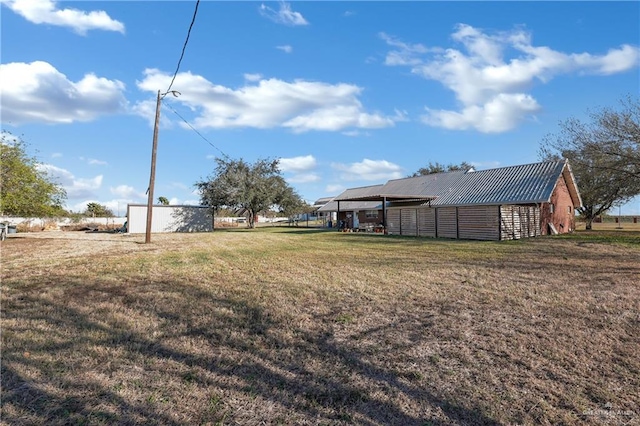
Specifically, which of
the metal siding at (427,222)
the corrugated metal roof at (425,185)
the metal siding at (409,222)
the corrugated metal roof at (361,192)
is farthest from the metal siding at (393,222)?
the corrugated metal roof at (361,192)

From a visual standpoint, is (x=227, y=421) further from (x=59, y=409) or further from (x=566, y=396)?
(x=566, y=396)

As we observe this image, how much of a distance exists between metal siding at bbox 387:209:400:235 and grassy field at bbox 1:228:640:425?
16329 mm

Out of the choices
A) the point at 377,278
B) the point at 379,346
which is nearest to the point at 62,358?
the point at 379,346

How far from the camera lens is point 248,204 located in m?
37.3

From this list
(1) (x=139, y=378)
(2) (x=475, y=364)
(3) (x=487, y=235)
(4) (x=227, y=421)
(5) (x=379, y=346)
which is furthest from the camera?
(3) (x=487, y=235)

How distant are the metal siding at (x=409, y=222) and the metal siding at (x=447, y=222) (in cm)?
174

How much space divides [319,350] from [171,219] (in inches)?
1231

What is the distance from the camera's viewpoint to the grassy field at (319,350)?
271 centimetres

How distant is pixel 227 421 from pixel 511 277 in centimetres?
712

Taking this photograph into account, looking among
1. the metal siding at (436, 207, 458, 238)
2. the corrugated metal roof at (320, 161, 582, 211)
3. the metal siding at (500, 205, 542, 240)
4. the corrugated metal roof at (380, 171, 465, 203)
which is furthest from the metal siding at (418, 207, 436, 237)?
the corrugated metal roof at (380, 171, 465, 203)

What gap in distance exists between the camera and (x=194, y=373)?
3268mm

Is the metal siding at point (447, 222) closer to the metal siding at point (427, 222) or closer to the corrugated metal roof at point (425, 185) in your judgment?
the metal siding at point (427, 222)

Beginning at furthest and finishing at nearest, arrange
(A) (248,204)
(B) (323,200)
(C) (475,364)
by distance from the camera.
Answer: (B) (323,200), (A) (248,204), (C) (475,364)

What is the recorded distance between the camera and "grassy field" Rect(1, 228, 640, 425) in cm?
271
